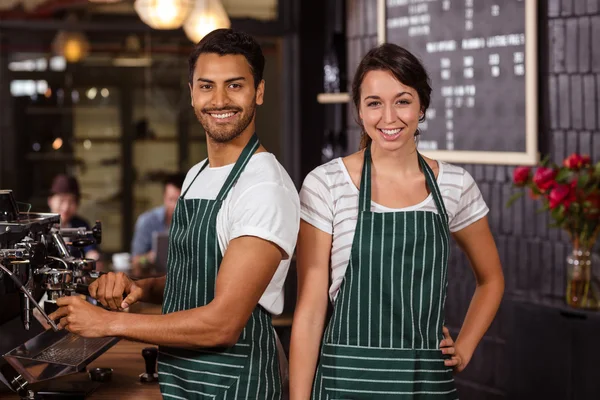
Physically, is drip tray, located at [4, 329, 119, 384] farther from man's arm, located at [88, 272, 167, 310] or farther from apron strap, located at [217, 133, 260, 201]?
apron strap, located at [217, 133, 260, 201]

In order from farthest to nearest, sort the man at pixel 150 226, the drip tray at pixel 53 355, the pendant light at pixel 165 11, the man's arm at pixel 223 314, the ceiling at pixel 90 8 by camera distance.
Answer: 1. the ceiling at pixel 90 8
2. the man at pixel 150 226
3. the pendant light at pixel 165 11
4. the drip tray at pixel 53 355
5. the man's arm at pixel 223 314

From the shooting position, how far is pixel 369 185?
189 cm

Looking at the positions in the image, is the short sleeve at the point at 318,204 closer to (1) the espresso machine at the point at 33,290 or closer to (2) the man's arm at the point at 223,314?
(2) the man's arm at the point at 223,314

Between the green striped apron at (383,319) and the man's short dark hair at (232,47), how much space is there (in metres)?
0.36

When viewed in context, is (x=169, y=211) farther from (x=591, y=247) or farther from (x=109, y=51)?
(x=591, y=247)

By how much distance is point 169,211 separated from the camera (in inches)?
221

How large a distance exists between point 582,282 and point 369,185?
6.31 feet

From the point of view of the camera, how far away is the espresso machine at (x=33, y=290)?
189 cm

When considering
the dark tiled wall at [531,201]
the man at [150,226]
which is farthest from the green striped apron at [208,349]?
the man at [150,226]

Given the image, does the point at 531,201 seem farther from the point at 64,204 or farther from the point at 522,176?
the point at 64,204

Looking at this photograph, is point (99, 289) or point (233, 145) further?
point (99, 289)

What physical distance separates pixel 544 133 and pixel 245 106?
107 inches

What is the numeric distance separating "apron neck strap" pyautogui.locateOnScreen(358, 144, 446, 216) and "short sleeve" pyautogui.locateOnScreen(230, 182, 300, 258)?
230mm

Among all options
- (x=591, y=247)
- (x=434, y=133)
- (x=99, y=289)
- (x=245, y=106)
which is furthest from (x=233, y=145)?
(x=434, y=133)
